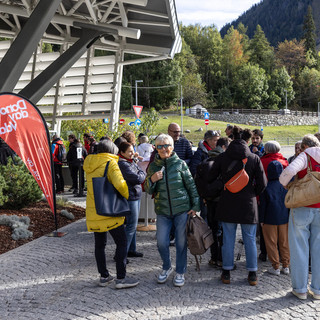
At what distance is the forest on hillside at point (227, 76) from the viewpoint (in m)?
84.1

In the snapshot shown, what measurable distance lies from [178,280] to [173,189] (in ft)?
3.49

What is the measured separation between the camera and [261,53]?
11512 centimetres

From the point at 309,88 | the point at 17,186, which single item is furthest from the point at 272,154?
the point at 309,88

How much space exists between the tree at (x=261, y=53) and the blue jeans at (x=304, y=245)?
113 metres

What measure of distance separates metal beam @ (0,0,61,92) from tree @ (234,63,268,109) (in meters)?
89.2

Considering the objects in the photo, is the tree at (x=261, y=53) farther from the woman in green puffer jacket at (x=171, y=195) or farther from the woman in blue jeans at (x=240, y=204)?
the woman in green puffer jacket at (x=171, y=195)

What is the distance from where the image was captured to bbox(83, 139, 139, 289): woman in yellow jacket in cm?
462

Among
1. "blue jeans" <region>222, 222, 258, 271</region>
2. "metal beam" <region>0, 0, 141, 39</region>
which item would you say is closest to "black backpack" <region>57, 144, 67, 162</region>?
"metal beam" <region>0, 0, 141, 39</region>

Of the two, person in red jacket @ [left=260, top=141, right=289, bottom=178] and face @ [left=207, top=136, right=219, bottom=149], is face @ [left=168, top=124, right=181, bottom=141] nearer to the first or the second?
face @ [left=207, top=136, right=219, bottom=149]

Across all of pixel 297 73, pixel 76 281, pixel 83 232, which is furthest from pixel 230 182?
pixel 297 73

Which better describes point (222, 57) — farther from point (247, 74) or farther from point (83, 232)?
point (83, 232)

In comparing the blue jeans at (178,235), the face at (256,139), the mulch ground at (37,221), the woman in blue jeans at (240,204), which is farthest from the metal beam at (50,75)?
the woman in blue jeans at (240,204)

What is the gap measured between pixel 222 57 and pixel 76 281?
354 ft

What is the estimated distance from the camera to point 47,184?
6684 mm
